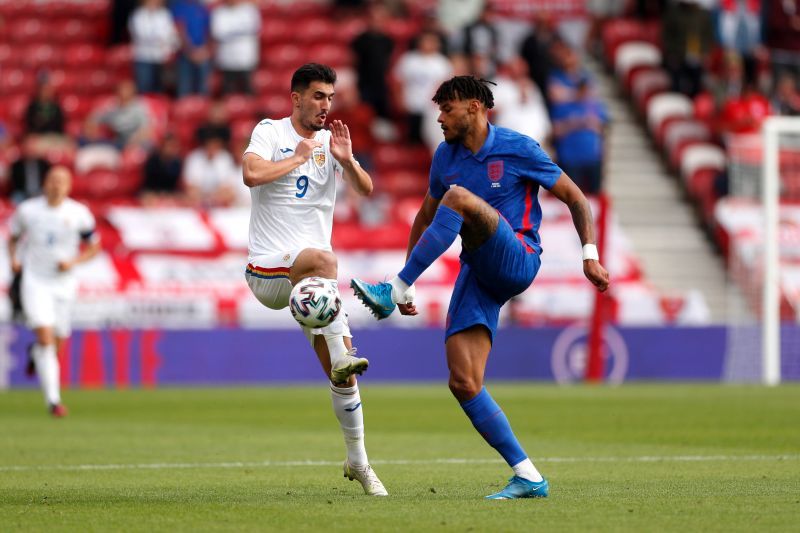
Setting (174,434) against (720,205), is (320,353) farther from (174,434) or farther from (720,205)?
(720,205)

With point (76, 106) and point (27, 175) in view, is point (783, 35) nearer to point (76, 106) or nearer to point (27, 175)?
point (76, 106)

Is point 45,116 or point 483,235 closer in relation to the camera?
point 483,235

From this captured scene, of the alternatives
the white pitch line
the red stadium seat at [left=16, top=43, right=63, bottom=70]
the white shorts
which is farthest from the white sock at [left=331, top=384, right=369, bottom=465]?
the red stadium seat at [left=16, top=43, right=63, bottom=70]

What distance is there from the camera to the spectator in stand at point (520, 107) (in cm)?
2395

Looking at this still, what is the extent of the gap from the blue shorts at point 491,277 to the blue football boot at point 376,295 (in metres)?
0.45

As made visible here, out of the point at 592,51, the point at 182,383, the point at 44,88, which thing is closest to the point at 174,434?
the point at 182,383

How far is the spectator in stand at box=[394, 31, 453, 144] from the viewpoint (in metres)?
24.8

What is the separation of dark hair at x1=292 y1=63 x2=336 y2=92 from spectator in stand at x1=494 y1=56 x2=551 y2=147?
1489 cm

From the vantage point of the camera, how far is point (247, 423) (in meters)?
14.9

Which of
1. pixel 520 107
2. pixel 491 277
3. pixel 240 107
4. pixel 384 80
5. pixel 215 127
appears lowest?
pixel 491 277

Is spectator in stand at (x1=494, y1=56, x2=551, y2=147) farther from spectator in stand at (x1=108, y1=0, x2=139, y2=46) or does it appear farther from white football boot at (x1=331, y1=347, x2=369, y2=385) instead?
white football boot at (x1=331, y1=347, x2=369, y2=385)

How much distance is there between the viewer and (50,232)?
55.4 ft

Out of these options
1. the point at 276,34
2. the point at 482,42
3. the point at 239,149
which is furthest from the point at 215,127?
the point at 482,42

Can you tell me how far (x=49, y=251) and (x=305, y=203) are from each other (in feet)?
28.5
